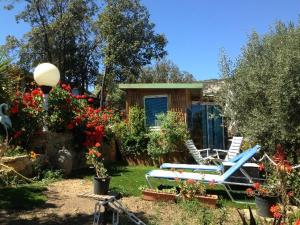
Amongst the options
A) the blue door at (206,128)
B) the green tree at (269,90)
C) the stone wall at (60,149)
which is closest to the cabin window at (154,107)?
the blue door at (206,128)

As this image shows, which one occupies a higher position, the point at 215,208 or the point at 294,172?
the point at 294,172

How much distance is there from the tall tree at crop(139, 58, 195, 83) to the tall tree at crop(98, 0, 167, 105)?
322 inches

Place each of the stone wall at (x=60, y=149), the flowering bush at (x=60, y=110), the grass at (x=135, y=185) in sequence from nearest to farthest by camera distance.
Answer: the grass at (x=135, y=185), the stone wall at (x=60, y=149), the flowering bush at (x=60, y=110)

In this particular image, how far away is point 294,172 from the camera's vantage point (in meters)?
7.27

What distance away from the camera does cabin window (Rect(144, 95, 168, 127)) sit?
15.6 m

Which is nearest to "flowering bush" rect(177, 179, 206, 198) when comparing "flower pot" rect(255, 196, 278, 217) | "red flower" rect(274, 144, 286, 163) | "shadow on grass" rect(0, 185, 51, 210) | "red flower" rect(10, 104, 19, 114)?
"flower pot" rect(255, 196, 278, 217)

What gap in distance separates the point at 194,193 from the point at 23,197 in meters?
3.40

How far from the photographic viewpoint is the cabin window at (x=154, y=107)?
1555 cm

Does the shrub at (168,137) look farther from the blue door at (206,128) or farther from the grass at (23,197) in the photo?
the grass at (23,197)

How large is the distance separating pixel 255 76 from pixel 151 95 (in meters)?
8.89

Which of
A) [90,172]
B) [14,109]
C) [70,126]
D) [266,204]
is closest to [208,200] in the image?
[266,204]

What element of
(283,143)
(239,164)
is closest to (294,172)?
(283,143)

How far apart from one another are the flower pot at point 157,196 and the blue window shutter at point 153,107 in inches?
290

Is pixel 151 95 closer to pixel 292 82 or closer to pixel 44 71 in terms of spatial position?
pixel 44 71
